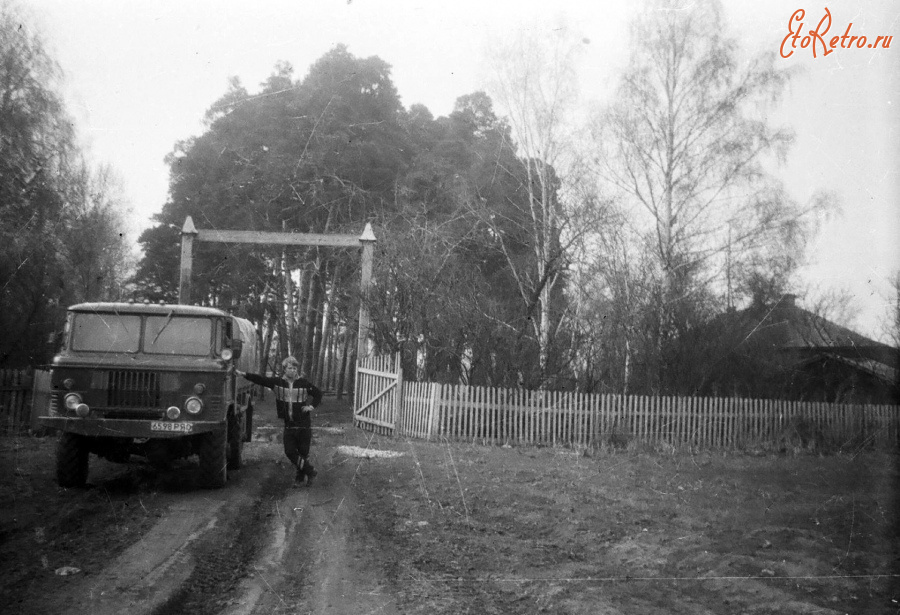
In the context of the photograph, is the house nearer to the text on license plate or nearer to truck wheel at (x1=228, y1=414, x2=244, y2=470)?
truck wheel at (x1=228, y1=414, x2=244, y2=470)

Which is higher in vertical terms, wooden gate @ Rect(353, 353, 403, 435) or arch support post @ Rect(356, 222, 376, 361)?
arch support post @ Rect(356, 222, 376, 361)

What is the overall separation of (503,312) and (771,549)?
12689mm

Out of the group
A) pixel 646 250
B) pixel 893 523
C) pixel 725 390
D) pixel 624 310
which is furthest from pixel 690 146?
pixel 893 523

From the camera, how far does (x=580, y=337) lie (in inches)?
650

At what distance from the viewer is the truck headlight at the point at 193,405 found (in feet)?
28.5

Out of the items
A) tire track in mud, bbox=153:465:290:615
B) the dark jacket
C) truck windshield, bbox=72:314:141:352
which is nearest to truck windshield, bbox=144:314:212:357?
truck windshield, bbox=72:314:141:352

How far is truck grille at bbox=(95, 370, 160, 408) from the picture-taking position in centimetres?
857

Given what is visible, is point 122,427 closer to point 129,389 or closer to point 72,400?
point 129,389

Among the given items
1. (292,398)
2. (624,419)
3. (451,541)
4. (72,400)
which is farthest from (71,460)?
(624,419)

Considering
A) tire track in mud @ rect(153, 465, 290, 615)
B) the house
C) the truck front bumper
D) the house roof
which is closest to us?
tire track in mud @ rect(153, 465, 290, 615)

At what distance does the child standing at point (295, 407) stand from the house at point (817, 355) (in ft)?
37.5

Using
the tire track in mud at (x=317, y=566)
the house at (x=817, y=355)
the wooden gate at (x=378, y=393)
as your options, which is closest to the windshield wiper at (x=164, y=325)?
the tire track in mud at (x=317, y=566)

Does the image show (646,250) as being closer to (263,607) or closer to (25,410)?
(25,410)

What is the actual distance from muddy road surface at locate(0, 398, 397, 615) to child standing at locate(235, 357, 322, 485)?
1.28ft
